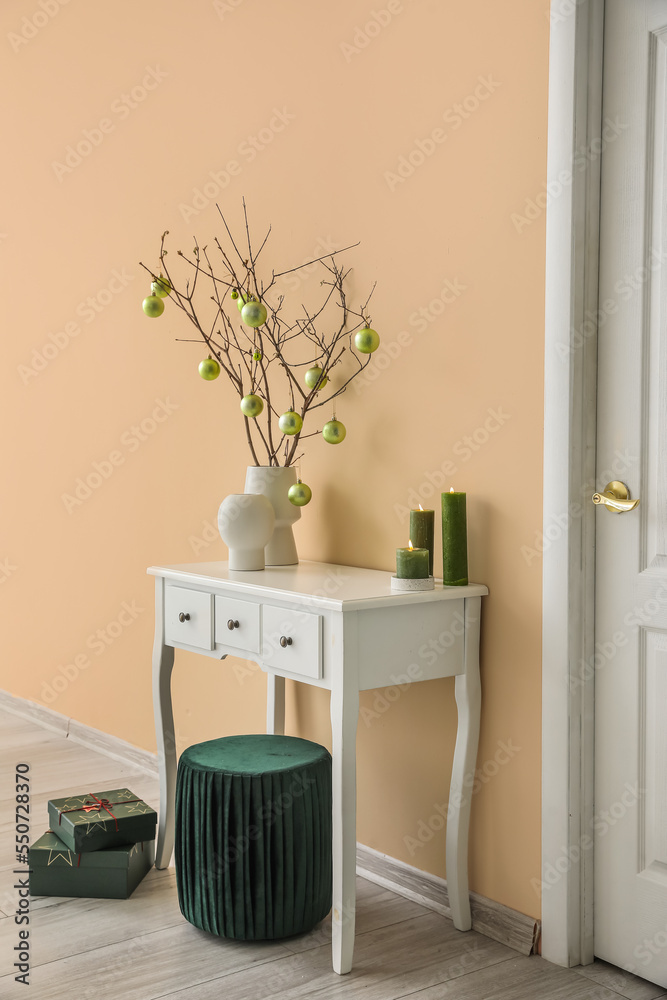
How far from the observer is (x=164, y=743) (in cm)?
252

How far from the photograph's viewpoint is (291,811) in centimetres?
204

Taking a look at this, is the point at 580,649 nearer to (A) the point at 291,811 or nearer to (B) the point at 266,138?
(A) the point at 291,811

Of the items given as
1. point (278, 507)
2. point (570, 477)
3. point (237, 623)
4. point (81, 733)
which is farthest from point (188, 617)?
point (81, 733)

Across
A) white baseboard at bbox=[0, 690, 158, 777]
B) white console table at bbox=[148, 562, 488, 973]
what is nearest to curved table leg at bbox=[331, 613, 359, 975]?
white console table at bbox=[148, 562, 488, 973]

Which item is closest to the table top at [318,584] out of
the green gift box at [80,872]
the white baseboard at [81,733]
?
the green gift box at [80,872]

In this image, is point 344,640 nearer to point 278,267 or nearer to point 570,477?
point 570,477

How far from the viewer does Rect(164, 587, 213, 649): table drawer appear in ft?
7.56

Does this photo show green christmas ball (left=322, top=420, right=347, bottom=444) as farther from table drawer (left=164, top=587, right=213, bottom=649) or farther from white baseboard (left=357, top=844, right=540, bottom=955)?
white baseboard (left=357, top=844, right=540, bottom=955)

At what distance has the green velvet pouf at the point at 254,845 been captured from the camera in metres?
2.03

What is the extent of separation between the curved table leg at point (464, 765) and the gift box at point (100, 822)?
74cm

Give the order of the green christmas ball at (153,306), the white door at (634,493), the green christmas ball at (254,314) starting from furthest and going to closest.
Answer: the green christmas ball at (153,306) → the green christmas ball at (254,314) → the white door at (634,493)

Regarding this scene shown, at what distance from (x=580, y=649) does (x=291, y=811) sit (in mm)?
666

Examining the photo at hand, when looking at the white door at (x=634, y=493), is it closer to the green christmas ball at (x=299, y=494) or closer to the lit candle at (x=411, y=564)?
the lit candle at (x=411, y=564)

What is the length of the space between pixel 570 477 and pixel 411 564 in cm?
36
